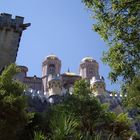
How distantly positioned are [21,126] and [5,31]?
52.1 feet

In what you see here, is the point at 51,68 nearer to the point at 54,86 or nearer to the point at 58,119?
the point at 54,86

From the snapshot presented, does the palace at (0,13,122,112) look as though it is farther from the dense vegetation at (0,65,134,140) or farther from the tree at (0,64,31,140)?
the tree at (0,64,31,140)

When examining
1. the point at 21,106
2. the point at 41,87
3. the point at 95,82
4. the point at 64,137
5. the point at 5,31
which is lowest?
the point at 64,137

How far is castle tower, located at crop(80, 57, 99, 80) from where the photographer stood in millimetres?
73500

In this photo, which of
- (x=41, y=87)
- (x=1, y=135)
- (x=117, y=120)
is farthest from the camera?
(x=41, y=87)

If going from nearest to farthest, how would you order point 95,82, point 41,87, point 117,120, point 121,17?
point 121,17 → point 117,120 → point 95,82 → point 41,87

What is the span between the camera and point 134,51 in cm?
1291

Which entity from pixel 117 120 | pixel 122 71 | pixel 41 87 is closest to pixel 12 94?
pixel 122 71

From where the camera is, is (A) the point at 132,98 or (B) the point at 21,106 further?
(A) the point at 132,98

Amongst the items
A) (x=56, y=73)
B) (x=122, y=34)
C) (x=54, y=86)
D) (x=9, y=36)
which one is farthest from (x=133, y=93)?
(x=56, y=73)

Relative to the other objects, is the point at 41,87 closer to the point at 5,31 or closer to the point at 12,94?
the point at 5,31

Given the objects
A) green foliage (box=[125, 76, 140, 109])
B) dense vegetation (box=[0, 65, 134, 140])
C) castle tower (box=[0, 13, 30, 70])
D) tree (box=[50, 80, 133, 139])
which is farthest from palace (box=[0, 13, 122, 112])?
green foliage (box=[125, 76, 140, 109])

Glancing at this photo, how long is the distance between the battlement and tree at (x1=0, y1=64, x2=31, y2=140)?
48.3 ft

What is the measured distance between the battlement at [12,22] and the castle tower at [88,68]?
4425 centimetres
